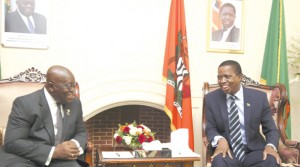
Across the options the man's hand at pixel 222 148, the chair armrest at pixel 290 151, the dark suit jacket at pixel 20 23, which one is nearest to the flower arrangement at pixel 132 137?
the man's hand at pixel 222 148

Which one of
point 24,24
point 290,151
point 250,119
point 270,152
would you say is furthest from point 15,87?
point 290,151

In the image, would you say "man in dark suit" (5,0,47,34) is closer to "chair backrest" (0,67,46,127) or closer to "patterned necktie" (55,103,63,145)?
"chair backrest" (0,67,46,127)

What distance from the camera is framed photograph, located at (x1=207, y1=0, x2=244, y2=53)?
14.2 feet

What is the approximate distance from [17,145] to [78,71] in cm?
170

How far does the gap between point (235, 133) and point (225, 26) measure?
1.89 m

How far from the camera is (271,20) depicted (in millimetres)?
4297

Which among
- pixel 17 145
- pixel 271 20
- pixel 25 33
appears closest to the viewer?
pixel 17 145

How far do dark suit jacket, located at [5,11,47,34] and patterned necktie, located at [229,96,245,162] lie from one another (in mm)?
2219

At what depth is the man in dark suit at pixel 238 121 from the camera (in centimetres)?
284

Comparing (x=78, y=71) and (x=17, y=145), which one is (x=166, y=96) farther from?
(x=17, y=145)

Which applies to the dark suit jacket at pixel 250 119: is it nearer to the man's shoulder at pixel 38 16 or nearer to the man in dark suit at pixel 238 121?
the man in dark suit at pixel 238 121

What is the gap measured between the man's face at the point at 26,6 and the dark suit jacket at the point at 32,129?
59.9 inches

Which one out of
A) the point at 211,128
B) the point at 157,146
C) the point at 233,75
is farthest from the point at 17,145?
the point at 233,75

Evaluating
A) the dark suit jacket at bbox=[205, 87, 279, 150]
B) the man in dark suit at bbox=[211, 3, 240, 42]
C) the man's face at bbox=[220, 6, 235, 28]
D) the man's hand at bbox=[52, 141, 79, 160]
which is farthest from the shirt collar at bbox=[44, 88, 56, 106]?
the man's face at bbox=[220, 6, 235, 28]
